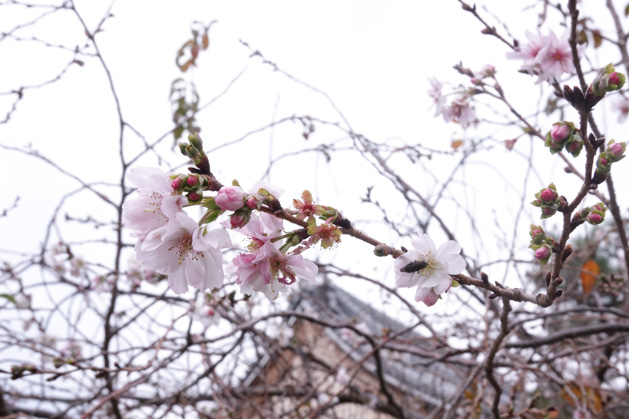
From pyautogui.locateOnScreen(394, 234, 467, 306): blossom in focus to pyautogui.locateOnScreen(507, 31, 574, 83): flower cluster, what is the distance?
1.18 m

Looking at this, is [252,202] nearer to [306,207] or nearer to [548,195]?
[306,207]

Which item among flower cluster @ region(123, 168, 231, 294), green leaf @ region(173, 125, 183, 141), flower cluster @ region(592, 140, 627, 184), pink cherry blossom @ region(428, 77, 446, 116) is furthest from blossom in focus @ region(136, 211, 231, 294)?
green leaf @ region(173, 125, 183, 141)

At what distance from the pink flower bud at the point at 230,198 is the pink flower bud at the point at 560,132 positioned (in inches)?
25.5

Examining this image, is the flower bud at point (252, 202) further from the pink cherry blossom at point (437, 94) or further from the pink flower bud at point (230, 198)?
the pink cherry blossom at point (437, 94)

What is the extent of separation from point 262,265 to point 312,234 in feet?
0.53

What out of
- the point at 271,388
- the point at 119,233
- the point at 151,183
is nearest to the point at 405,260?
the point at 151,183

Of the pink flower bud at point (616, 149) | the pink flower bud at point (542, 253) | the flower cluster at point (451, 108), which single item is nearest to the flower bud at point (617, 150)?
the pink flower bud at point (616, 149)

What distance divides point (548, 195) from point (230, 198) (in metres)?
0.63

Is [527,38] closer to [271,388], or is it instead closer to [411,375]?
[271,388]

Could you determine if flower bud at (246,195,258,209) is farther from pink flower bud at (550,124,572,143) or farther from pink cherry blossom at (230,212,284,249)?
pink flower bud at (550,124,572,143)

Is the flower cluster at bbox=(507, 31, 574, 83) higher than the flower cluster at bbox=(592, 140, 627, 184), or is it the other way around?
the flower cluster at bbox=(507, 31, 574, 83)

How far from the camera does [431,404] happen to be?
5.61m

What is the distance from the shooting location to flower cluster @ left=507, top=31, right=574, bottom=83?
1.79 meters

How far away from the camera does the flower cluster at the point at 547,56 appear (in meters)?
1.79
